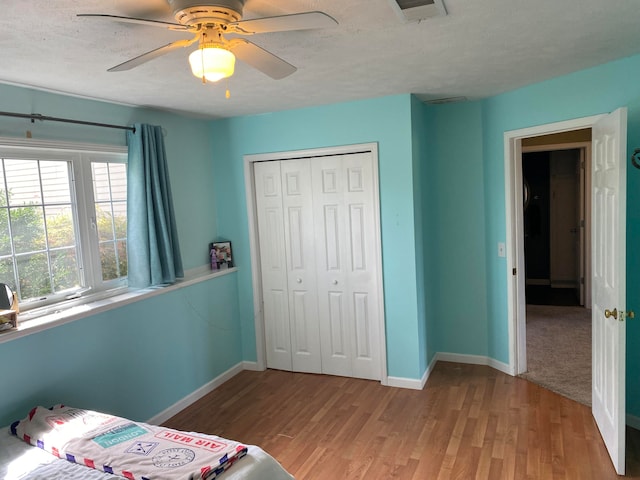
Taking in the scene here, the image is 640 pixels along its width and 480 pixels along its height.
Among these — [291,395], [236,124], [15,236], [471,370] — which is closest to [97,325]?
[15,236]

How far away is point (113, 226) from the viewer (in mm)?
3482

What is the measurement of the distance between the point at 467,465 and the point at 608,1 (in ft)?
8.07

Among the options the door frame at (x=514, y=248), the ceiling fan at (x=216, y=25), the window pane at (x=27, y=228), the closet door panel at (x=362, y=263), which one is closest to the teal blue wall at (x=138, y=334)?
the window pane at (x=27, y=228)

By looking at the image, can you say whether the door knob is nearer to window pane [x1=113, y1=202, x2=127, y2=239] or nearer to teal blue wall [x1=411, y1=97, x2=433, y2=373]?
teal blue wall [x1=411, y1=97, x2=433, y2=373]

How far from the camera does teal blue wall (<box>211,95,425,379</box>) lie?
3.70 m

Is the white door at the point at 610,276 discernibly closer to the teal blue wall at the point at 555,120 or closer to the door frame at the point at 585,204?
the teal blue wall at the point at 555,120

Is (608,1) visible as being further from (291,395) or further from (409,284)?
(291,395)

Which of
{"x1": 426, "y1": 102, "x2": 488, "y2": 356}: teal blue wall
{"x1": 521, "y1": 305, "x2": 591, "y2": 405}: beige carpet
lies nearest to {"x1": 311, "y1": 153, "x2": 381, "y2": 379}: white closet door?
{"x1": 426, "y1": 102, "x2": 488, "y2": 356}: teal blue wall

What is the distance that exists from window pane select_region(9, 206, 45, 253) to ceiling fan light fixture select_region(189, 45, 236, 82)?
71.3 inches

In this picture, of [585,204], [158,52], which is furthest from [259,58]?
[585,204]

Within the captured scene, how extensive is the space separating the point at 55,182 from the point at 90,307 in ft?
2.75

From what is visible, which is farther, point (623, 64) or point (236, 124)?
point (236, 124)

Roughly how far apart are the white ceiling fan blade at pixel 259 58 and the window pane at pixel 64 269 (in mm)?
1971

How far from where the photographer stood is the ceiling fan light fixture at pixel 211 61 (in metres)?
1.67
